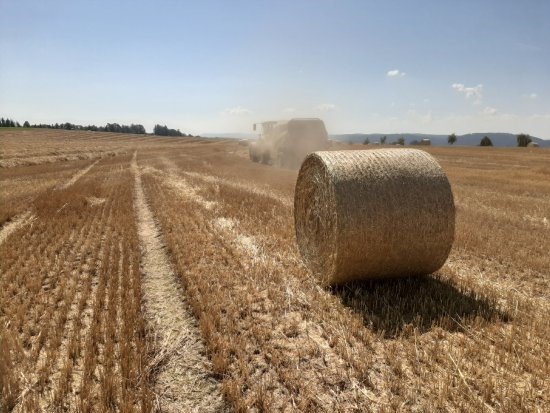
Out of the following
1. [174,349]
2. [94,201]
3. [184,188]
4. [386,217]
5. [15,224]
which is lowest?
[174,349]

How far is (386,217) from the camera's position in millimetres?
5617

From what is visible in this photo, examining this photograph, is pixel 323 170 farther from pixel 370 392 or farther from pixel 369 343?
pixel 370 392

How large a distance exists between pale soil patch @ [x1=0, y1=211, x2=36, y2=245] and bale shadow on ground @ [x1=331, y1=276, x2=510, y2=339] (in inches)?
306

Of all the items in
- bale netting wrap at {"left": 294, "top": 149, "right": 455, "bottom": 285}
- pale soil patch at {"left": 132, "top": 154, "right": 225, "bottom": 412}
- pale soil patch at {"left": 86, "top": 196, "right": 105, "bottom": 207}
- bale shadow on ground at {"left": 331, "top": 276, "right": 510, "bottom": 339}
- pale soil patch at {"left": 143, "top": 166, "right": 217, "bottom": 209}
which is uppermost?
bale netting wrap at {"left": 294, "top": 149, "right": 455, "bottom": 285}

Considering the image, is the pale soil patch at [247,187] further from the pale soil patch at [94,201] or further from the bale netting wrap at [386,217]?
the bale netting wrap at [386,217]

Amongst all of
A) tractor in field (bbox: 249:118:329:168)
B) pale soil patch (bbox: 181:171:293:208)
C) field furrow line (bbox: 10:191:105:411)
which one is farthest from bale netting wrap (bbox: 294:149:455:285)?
tractor in field (bbox: 249:118:329:168)

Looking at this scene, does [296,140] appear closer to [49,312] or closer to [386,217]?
[386,217]

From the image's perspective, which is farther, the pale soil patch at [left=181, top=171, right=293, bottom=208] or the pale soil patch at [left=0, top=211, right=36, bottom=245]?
the pale soil patch at [left=181, top=171, right=293, bottom=208]

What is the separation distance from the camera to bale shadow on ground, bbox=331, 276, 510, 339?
15.9ft

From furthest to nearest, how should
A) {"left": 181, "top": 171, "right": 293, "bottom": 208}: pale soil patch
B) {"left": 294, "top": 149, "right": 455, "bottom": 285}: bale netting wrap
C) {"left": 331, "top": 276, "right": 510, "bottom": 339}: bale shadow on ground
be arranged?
{"left": 181, "top": 171, "right": 293, "bottom": 208}: pale soil patch < {"left": 294, "top": 149, "right": 455, "bottom": 285}: bale netting wrap < {"left": 331, "top": 276, "right": 510, "bottom": 339}: bale shadow on ground

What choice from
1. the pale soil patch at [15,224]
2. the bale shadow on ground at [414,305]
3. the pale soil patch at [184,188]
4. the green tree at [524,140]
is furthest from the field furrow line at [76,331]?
the green tree at [524,140]

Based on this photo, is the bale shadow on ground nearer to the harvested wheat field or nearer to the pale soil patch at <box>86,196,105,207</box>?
the harvested wheat field

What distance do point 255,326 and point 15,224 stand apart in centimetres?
887

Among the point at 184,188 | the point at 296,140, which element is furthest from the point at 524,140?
the point at 184,188
